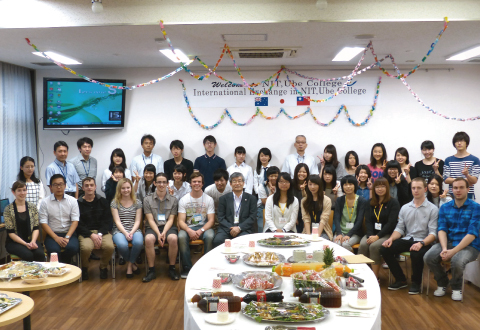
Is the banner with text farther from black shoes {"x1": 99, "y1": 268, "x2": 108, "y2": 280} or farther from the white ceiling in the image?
black shoes {"x1": 99, "y1": 268, "x2": 108, "y2": 280}

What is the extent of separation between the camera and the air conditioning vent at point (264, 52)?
18.4 feet

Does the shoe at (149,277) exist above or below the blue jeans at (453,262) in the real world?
below

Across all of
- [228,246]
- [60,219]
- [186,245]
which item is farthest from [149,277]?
[228,246]

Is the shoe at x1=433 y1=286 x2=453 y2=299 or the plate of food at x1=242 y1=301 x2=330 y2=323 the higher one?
the plate of food at x1=242 y1=301 x2=330 y2=323

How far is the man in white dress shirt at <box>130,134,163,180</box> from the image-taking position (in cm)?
664

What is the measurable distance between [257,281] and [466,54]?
5078 millimetres

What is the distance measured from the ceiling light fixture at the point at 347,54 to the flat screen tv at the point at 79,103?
3.22 meters

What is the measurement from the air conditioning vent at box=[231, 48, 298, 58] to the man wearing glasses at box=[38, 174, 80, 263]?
2719 millimetres

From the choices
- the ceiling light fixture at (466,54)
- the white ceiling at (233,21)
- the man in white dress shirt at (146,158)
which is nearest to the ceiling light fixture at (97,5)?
the white ceiling at (233,21)

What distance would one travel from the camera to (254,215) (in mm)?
5277

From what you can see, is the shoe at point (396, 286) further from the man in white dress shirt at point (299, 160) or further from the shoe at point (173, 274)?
the man in white dress shirt at point (299, 160)

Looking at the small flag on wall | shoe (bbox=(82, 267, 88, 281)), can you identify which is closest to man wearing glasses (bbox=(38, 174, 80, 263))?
shoe (bbox=(82, 267, 88, 281))

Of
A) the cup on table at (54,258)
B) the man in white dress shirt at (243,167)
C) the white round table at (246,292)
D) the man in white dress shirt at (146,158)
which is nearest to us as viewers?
the white round table at (246,292)

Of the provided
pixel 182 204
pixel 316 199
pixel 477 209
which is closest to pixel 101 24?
pixel 182 204
